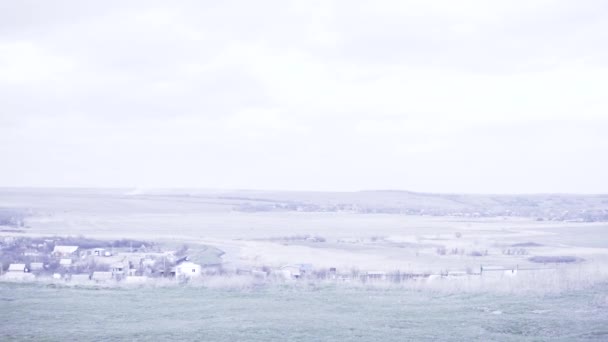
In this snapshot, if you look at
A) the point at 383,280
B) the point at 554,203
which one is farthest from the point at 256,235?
the point at 554,203

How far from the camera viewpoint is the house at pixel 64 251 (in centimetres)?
3216

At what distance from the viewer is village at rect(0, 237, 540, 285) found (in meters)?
23.3

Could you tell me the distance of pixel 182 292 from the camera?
19.1 m

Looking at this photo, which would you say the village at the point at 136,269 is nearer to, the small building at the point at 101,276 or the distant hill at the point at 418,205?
the small building at the point at 101,276

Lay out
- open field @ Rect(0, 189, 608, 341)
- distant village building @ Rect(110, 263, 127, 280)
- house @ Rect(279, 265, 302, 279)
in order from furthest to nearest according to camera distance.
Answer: house @ Rect(279, 265, 302, 279) → distant village building @ Rect(110, 263, 127, 280) → open field @ Rect(0, 189, 608, 341)

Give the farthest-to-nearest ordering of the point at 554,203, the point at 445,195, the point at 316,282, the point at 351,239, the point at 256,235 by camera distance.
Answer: the point at 445,195
the point at 554,203
the point at 256,235
the point at 351,239
the point at 316,282

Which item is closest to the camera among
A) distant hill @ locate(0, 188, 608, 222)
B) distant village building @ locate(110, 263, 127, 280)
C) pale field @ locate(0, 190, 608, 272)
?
distant village building @ locate(110, 263, 127, 280)

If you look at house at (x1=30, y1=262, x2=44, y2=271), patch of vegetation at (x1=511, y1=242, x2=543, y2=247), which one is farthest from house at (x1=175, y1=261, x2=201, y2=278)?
patch of vegetation at (x1=511, y1=242, x2=543, y2=247)

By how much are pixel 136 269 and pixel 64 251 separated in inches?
296

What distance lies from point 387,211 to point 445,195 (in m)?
30.6

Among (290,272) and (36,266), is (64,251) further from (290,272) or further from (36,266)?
(290,272)

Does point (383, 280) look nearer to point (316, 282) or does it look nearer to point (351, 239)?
point (316, 282)

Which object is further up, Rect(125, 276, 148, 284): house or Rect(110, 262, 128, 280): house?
Rect(125, 276, 148, 284): house

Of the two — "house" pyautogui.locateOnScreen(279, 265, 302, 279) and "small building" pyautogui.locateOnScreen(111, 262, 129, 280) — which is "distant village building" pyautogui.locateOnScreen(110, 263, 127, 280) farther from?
"house" pyautogui.locateOnScreen(279, 265, 302, 279)
